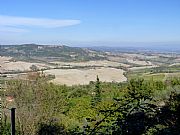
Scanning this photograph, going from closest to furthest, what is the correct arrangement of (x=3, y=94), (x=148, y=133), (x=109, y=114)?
(x=148, y=133)
(x=109, y=114)
(x=3, y=94)

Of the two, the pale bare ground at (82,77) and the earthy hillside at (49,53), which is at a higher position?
the earthy hillside at (49,53)

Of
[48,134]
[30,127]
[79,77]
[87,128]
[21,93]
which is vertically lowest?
[79,77]

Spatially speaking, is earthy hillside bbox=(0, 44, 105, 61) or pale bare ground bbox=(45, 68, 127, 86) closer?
pale bare ground bbox=(45, 68, 127, 86)

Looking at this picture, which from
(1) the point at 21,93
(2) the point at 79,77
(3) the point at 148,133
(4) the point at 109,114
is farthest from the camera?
(2) the point at 79,77

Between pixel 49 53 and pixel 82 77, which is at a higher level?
pixel 49 53

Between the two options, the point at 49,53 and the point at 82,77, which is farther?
the point at 49,53

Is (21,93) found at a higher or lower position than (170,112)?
lower

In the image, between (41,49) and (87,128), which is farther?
(41,49)

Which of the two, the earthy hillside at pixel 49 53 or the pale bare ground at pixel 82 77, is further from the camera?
the earthy hillside at pixel 49 53

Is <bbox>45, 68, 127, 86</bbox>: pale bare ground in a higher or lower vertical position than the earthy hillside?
lower

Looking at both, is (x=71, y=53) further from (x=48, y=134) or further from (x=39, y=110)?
(x=48, y=134)

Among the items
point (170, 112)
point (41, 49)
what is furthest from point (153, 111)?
point (41, 49)
